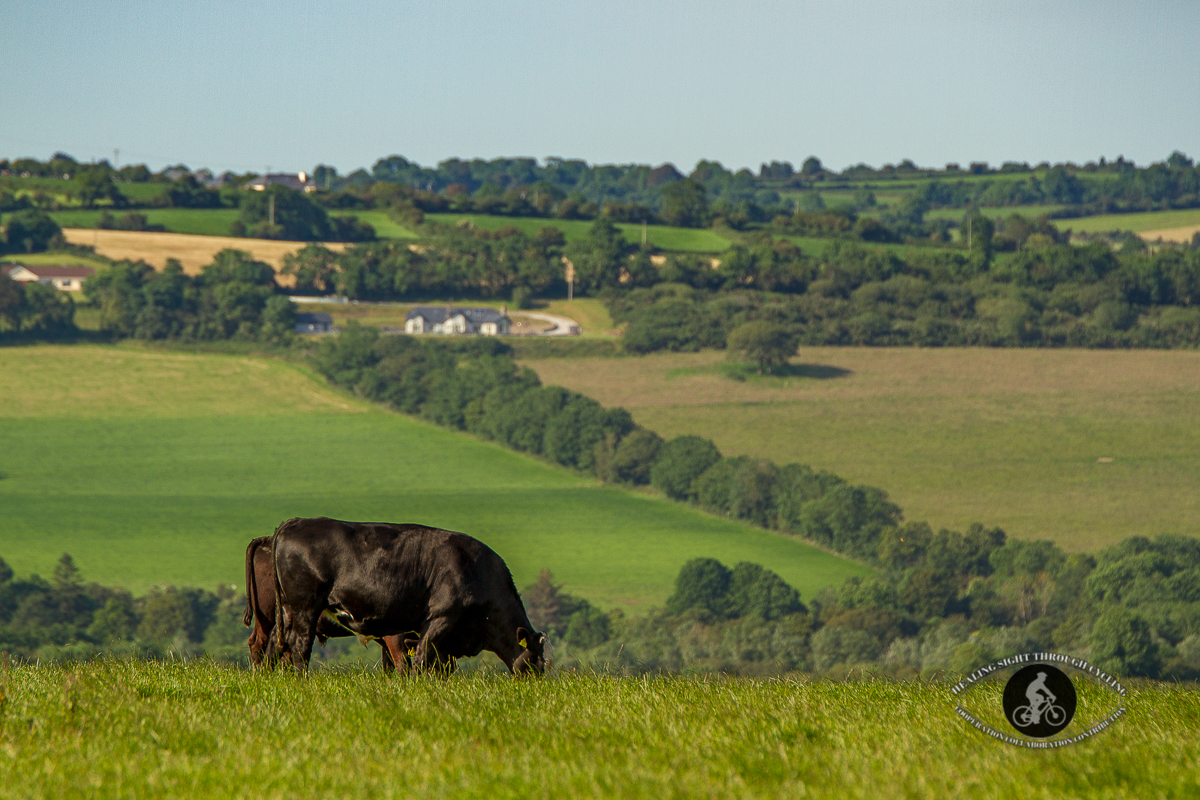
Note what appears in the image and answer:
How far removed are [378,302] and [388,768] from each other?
16808 cm

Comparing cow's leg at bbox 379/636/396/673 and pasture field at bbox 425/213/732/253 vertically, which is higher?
pasture field at bbox 425/213/732/253

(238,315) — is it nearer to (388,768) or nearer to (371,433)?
→ (371,433)

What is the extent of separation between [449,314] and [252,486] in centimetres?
5670

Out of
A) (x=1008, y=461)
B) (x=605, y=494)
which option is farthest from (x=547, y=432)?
(x=1008, y=461)

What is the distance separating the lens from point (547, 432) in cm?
12375

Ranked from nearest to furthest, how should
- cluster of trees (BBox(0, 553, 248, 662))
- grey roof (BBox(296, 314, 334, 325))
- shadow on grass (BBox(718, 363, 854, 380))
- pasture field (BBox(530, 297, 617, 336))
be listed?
cluster of trees (BBox(0, 553, 248, 662)) → shadow on grass (BBox(718, 363, 854, 380)) → grey roof (BBox(296, 314, 334, 325)) → pasture field (BBox(530, 297, 617, 336))

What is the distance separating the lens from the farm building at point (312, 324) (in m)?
156

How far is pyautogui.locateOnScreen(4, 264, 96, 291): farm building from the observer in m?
150

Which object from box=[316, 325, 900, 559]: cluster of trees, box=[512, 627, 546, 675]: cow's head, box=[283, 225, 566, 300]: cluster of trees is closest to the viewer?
box=[512, 627, 546, 675]: cow's head

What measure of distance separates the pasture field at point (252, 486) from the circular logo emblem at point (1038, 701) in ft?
265

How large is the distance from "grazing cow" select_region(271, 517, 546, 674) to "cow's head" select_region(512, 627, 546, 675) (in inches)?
2.4

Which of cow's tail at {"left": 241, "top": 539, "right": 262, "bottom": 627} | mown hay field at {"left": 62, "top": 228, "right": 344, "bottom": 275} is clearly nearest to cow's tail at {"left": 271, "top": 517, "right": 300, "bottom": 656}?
cow's tail at {"left": 241, "top": 539, "right": 262, "bottom": 627}

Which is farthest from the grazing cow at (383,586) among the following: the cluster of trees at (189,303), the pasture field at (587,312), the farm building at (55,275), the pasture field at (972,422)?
the farm building at (55,275)

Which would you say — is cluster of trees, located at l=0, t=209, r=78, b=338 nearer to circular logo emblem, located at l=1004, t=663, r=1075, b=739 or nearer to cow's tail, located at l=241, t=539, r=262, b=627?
cow's tail, located at l=241, t=539, r=262, b=627
